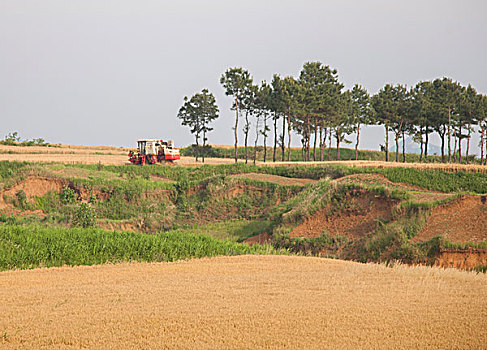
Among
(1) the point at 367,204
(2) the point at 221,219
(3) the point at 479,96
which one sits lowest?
(2) the point at 221,219

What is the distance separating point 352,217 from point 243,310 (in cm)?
2101

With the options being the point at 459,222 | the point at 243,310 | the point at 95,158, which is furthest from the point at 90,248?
the point at 95,158

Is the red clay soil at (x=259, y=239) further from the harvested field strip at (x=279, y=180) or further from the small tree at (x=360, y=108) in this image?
the small tree at (x=360, y=108)

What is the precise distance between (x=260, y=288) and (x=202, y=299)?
1814mm

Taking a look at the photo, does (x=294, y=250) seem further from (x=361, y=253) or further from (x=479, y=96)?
(x=479, y=96)

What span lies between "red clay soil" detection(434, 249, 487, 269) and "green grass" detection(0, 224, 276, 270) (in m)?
7.87

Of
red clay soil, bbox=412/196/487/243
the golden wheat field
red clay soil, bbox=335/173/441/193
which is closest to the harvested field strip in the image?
red clay soil, bbox=335/173/441/193

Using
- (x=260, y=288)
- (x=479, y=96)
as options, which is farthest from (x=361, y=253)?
(x=479, y=96)

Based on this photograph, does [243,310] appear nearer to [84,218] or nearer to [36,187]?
[84,218]

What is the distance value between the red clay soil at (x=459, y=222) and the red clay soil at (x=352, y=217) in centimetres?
300

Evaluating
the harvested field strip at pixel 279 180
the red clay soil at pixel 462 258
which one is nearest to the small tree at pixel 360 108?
the harvested field strip at pixel 279 180

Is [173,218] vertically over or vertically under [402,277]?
under

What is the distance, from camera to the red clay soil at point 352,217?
27.1m

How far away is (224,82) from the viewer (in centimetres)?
6619
